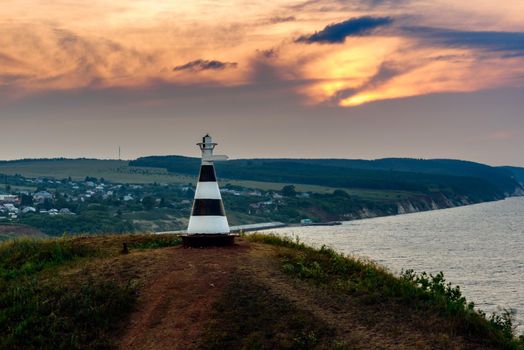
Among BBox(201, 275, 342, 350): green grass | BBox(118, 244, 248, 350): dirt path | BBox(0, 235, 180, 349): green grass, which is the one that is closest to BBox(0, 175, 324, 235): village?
BBox(0, 235, 180, 349): green grass

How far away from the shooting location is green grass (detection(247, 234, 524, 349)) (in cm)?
1706

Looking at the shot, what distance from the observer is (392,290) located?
1895cm

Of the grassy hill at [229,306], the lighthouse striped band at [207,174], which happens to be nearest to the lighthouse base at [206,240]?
the grassy hill at [229,306]

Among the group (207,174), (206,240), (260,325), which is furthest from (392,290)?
(207,174)

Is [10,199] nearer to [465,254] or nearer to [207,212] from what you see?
[465,254]

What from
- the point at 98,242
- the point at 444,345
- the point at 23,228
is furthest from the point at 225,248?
the point at 23,228

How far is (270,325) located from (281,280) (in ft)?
8.68

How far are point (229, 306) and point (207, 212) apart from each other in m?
5.44

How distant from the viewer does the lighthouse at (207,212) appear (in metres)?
22.3

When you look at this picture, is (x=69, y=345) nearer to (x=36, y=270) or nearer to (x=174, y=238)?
(x=36, y=270)

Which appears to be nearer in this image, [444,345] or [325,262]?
[444,345]

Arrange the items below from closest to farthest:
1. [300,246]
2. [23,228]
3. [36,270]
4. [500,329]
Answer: [500,329] < [36,270] < [300,246] < [23,228]

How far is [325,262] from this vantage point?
70.5 ft

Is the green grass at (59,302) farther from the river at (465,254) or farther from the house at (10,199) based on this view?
the house at (10,199)
